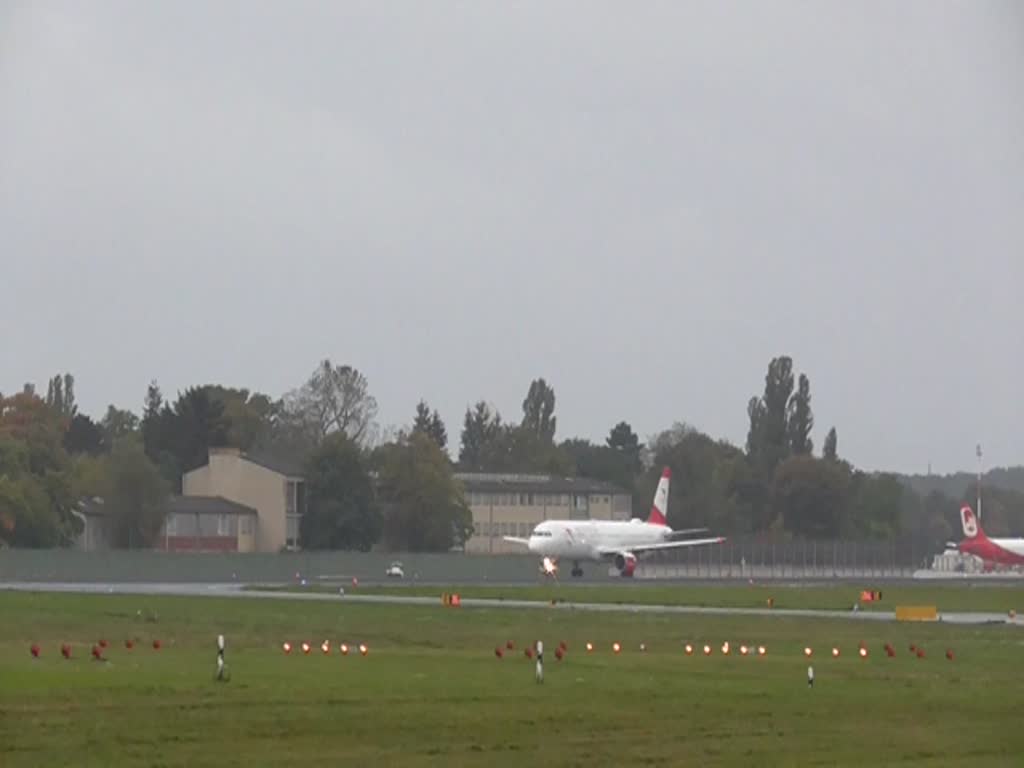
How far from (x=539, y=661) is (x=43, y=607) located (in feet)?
108

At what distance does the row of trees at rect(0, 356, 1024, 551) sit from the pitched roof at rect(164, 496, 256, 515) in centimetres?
175

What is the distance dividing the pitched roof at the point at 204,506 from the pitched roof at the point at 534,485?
26.2 metres

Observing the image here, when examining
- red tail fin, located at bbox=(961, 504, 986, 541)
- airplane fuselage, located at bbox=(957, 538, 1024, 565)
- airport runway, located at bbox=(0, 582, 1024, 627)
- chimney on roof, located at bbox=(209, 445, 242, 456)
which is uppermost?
chimney on roof, located at bbox=(209, 445, 242, 456)

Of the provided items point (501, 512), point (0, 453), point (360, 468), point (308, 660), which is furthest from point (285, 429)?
point (308, 660)

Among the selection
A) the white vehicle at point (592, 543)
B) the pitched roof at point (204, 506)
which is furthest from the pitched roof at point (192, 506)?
the white vehicle at point (592, 543)

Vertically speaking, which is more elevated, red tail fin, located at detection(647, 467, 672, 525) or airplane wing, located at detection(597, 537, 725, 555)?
red tail fin, located at detection(647, 467, 672, 525)

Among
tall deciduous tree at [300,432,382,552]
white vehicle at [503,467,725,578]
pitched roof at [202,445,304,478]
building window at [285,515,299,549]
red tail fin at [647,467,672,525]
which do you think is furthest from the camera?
pitched roof at [202,445,304,478]

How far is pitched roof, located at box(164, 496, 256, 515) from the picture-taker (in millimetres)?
139250

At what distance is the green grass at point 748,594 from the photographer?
253 ft

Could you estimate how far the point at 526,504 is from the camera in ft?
572

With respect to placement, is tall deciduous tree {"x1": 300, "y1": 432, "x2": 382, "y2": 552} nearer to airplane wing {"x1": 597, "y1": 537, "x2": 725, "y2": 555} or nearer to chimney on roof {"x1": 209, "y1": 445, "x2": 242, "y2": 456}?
chimney on roof {"x1": 209, "y1": 445, "x2": 242, "y2": 456}

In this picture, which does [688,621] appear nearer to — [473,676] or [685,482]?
[473,676]

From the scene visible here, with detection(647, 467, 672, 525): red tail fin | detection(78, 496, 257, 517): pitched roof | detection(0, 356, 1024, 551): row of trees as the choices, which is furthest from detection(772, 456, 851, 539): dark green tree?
detection(78, 496, 257, 517): pitched roof

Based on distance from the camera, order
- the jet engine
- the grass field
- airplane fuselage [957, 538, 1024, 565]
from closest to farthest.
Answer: the grass field < the jet engine < airplane fuselage [957, 538, 1024, 565]
